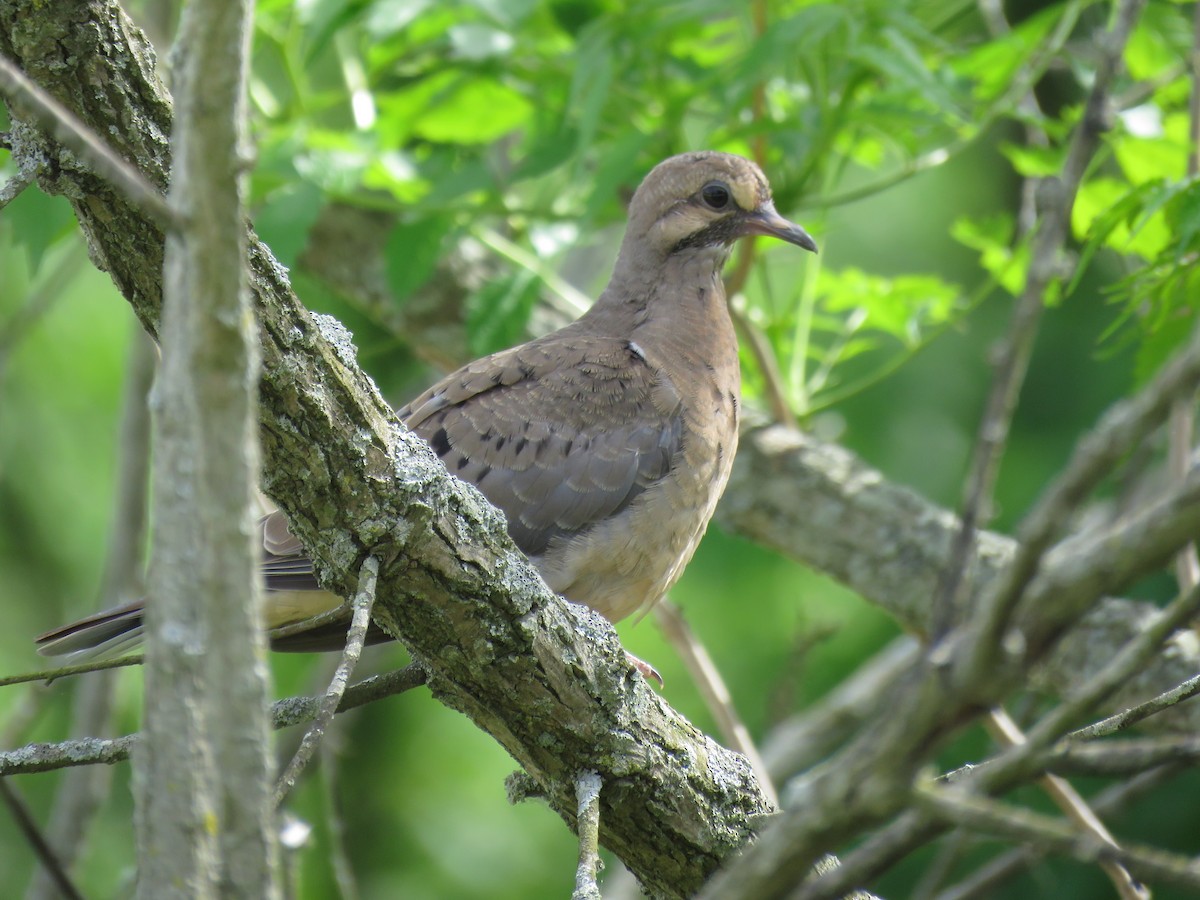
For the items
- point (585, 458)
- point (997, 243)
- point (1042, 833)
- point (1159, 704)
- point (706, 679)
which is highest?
point (997, 243)

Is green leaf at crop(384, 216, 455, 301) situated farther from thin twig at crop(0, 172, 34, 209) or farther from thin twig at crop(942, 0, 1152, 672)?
thin twig at crop(942, 0, 1152, 672)

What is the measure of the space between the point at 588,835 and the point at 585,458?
135cm

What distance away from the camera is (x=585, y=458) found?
3.47 m

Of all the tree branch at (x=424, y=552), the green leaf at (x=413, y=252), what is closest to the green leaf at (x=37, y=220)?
the tree branch at (x=424, y=552)

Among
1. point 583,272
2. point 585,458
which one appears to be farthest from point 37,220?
point 583,272

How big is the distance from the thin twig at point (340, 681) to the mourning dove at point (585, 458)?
1.14m

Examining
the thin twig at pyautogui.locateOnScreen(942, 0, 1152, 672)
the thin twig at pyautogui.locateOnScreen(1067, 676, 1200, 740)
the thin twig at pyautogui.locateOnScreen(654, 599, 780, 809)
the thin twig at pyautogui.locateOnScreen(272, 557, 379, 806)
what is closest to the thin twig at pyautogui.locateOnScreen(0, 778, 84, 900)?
the thin twig at pyautogui.locateOnScreen(272, 557, 379, 806)

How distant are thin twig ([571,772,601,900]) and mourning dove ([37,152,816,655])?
0.90 m

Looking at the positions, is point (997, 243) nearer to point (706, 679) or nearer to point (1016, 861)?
point (706, 679)

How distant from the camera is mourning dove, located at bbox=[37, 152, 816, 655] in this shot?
3.35 meters

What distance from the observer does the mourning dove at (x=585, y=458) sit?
11.0 feet

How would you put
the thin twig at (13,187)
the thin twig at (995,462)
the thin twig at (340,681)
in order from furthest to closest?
1. the thin twig at (13,187)
2. the thin twig at (340,681)
3. the thin twig at (995,462)

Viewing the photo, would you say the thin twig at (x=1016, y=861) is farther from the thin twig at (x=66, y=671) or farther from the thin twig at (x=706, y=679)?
the thin twig at (x=66, y=671)

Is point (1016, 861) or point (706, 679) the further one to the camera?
point (706, 679)
